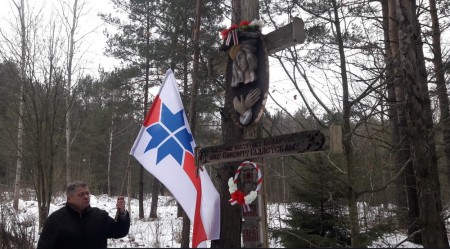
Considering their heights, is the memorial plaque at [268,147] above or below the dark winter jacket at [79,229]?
above

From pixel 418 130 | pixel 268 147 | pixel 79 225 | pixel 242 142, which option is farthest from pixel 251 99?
pixel 418 130

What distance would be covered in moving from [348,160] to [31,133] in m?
6.20

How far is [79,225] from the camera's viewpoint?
12.1 ft

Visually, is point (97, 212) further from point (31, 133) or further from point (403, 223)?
point (403, 223)

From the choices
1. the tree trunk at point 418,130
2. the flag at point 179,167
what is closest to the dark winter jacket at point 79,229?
the flag at point 179,167

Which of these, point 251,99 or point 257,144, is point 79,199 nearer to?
point 257,144

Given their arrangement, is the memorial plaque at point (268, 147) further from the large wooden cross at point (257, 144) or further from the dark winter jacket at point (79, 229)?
the dark winter jacket at point (79, 229)

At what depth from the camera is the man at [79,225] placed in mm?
3574

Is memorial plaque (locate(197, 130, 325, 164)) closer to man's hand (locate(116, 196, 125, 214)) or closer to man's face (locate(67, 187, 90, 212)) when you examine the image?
man's hand (locate(116, 196, 125, 214))

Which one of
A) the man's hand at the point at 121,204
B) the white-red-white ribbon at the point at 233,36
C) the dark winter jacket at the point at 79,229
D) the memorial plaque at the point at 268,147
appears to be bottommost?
the dark winter jacket at the point at 79,229

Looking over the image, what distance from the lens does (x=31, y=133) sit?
811 cm

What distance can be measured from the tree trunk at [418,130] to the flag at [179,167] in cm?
258

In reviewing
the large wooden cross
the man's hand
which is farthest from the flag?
the man's hand

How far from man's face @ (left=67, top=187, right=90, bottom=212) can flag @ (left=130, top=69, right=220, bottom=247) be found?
2.85ft
